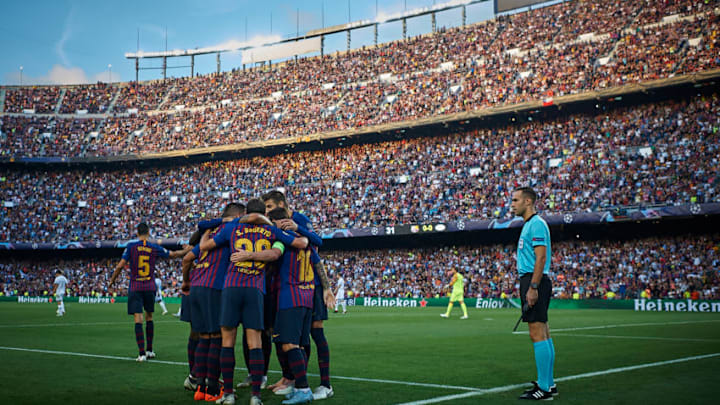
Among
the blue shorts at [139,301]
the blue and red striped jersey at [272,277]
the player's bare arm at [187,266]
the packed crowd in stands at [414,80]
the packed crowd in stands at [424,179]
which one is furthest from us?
the packed crowd in stands at [414,80]

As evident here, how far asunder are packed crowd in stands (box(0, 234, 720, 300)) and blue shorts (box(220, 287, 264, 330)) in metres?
31.3

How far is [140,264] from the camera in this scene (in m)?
11.8

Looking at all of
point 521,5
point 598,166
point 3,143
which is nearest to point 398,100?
point 521,5

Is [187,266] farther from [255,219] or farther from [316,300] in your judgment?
[316,300]

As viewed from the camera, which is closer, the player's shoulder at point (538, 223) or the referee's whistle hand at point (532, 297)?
the referee's whistle hand at point (532, 297)

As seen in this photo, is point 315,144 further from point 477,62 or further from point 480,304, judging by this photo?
point 480,304

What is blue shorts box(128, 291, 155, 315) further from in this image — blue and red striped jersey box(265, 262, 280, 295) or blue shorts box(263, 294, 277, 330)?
blue and red striped jersey box(265, 262, 280, 295)

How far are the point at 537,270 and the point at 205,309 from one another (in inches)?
166

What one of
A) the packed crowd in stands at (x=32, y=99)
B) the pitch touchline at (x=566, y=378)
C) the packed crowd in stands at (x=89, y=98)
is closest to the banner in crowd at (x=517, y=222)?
the packed crowd in stands at (x=89, y=98)

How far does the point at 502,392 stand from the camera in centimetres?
797

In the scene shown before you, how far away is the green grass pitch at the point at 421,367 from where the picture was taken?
7770 mm

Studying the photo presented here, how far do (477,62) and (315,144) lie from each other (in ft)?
48.4

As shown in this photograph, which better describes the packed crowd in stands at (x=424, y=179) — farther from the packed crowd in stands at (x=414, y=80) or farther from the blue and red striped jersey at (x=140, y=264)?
the blue and red striped jersey at (x=140, y=264)

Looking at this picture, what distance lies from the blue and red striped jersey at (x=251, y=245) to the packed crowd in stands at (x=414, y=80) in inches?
1451
